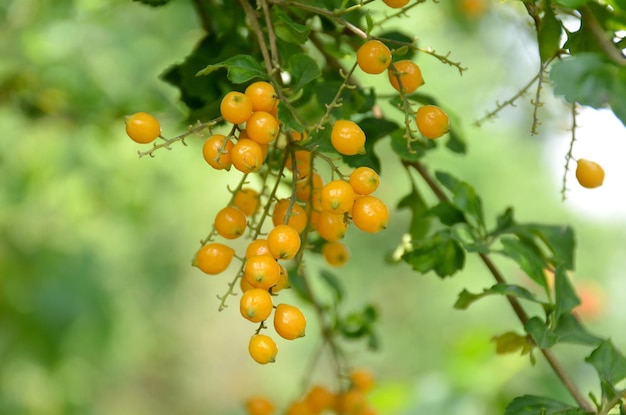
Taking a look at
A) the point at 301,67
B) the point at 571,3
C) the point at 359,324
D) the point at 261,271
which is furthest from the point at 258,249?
the point at 359,324

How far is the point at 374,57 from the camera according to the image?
1.44ft

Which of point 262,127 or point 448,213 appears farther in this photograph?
point 448,213

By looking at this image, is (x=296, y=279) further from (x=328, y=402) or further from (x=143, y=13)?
(x=143, y=13)

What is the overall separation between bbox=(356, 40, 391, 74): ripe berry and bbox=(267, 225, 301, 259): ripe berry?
0.36ft

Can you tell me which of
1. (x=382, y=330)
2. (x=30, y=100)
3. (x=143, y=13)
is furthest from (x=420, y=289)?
(x=30, y=100)

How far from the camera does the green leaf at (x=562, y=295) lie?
0.54 meters

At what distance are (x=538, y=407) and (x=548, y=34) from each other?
0.25m

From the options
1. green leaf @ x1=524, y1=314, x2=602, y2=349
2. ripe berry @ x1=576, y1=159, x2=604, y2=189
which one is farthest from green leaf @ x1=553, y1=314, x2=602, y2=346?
ripe berry @ x1=576, y1=159, x2=604, y2=189

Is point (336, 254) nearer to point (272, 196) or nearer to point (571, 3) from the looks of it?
point (272, 196)

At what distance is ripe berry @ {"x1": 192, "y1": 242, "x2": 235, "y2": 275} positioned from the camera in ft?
1.59

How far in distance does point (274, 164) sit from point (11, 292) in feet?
3.68

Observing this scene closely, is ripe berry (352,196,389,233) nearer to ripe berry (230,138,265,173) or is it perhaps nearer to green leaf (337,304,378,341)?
ripe berry (230,138,265,173)

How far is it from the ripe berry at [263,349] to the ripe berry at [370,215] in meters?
0.09

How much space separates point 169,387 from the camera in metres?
4.27
